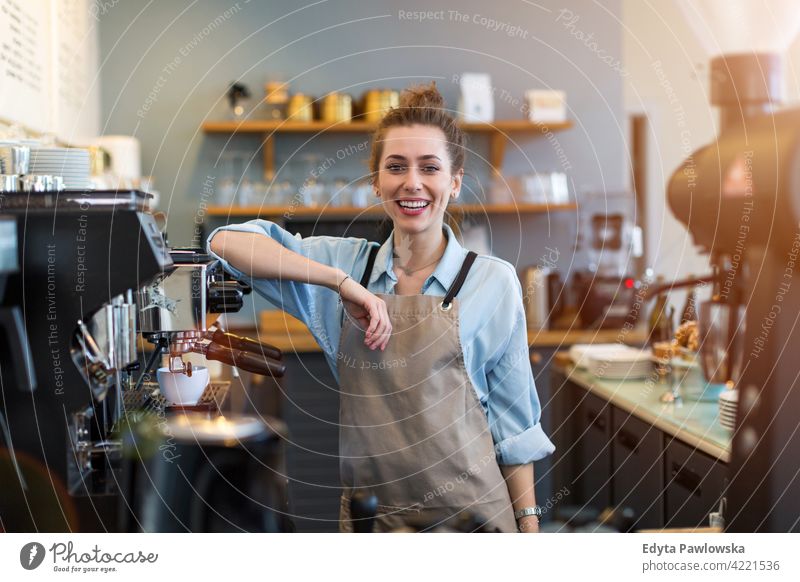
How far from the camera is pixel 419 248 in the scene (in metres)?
1.12

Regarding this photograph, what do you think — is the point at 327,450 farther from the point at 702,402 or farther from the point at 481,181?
the point at 702,402

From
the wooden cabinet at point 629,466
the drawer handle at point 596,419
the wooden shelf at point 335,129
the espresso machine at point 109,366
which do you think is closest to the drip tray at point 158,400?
the espresso machine at point 109,366

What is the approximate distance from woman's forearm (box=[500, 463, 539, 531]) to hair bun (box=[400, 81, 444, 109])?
0.50 meters

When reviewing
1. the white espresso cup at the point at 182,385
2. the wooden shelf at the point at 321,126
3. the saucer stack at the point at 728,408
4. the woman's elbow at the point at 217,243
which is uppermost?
the wooden shelf at the point at 321,126

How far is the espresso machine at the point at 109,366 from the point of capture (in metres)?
0.93

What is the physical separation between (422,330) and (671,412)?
652mm

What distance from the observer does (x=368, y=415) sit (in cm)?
114

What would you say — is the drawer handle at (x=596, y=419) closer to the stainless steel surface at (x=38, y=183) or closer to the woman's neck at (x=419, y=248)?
the woman's neck at (x=419, y=248)

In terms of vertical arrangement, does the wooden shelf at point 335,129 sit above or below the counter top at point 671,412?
above

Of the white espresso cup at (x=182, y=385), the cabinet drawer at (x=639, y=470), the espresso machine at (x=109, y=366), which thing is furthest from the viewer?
the cabinet drawer at (x=639, y=470)
